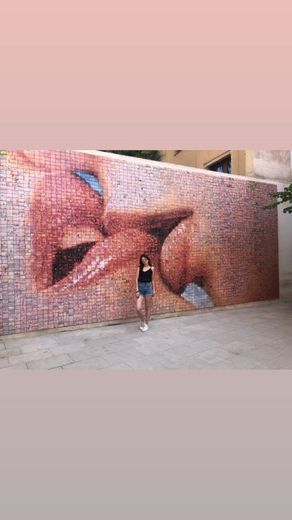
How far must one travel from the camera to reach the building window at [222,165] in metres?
10.7

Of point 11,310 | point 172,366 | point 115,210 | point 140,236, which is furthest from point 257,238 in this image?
point 11,310

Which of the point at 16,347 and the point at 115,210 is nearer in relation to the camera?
the point at 16,347

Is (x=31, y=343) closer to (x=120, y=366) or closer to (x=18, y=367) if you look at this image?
(x=18, y=367)

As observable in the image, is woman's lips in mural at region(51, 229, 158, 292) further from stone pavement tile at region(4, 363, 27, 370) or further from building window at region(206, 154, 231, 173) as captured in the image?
building window at region(206, 154, 231, 173)

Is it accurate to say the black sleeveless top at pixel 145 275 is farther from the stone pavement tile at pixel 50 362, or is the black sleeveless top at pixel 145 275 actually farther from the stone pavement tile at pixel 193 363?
the stone pavement tile at pixel 50 362

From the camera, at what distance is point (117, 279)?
618 centimetres

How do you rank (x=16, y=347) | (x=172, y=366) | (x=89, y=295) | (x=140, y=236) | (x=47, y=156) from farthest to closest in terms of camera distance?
(x=140, y=236), (x=89, y=295), (x=47, y=156), (x=16, y=347), (x=172, y=366)

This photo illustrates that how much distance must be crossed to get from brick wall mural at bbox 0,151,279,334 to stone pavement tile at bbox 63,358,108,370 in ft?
6.10

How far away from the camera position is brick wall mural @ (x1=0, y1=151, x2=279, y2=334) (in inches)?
205

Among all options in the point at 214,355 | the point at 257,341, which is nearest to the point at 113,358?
the point at 214,355

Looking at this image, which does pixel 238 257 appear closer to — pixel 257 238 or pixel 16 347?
pixel 257 238

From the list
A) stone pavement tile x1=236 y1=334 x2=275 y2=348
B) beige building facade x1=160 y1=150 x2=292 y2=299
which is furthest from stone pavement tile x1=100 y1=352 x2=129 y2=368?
beige building facade x1=160 y1=150 x2=292 y2=299

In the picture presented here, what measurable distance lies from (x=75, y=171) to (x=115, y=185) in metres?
0.95

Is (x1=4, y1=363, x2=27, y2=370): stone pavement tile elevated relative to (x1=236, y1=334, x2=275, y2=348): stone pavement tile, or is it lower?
elevated
